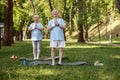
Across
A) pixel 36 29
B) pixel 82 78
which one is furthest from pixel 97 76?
pixel 36 29

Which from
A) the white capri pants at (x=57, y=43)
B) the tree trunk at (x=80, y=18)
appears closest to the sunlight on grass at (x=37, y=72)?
the white capri pants at (x=57, y=43)

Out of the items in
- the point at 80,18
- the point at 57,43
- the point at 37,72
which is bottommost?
the point at 37,72

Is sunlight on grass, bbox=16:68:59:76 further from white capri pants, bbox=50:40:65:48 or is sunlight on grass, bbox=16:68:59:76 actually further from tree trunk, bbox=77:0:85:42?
tree trunk, bbox=77:0:85:42

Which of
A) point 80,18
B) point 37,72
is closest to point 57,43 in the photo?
point 37,72

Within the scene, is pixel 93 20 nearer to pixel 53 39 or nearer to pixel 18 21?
pixel 18 21

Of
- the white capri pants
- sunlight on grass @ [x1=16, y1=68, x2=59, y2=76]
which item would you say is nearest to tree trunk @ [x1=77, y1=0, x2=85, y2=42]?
the white capri pants

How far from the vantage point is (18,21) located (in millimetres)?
71812

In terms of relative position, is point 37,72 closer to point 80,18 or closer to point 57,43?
point 57,43

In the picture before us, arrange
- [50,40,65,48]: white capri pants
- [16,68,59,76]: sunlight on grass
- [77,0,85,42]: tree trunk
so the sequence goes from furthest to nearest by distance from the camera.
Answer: [77,0,85,42]: tree trunk
[50,40,65,48]: white capri pants
[16,68,59,76]: sunlight on grass

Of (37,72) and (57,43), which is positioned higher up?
(57,43)

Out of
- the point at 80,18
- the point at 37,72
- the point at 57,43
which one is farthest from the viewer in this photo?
the point at 80,18

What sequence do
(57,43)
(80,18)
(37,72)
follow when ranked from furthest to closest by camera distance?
1. (80,18)
2. (57,43)
3. (37,72)

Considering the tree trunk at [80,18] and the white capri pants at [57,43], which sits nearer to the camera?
the white capri pants at [57,43]

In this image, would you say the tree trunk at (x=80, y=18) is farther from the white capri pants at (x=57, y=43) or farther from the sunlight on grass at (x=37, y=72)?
the sunlight on grass at (x=37, y=72)
